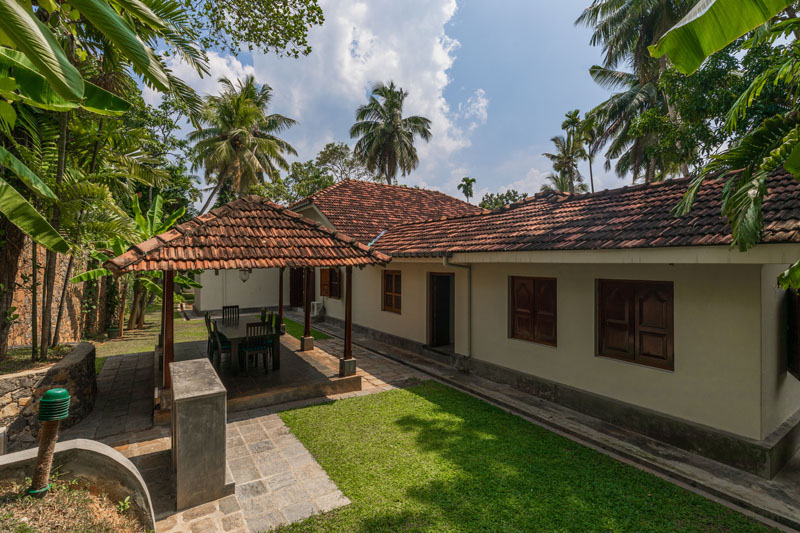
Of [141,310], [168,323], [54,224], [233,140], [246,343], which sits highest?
[233,140]

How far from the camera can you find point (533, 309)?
772 centimetres

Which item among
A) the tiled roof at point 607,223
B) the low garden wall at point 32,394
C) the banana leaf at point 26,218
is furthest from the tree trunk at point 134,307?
the banana leaf at point 26,218

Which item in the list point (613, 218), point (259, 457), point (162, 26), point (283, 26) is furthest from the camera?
point (613, 218)

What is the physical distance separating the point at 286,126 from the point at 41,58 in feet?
99.1

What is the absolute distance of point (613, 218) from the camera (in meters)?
6.73

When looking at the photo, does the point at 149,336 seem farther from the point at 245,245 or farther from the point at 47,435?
the point at 47,435

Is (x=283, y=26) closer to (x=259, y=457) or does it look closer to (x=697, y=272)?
(x=259, y=457)

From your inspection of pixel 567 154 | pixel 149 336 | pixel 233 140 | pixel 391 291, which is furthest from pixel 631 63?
pixel 149 336

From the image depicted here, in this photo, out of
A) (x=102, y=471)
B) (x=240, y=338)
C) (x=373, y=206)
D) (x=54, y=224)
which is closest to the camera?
(x=102, y=471)

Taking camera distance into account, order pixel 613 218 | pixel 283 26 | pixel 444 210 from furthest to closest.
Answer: pixel 444 210 < pixel 613 218 < pixel 283 26

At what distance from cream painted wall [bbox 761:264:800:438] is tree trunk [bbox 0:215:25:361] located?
11.2 meters

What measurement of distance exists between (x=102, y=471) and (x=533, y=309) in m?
7.05

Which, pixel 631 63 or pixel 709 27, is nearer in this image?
pixel 709 27

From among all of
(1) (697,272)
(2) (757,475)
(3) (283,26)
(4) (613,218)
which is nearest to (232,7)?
(3) (283,26)
